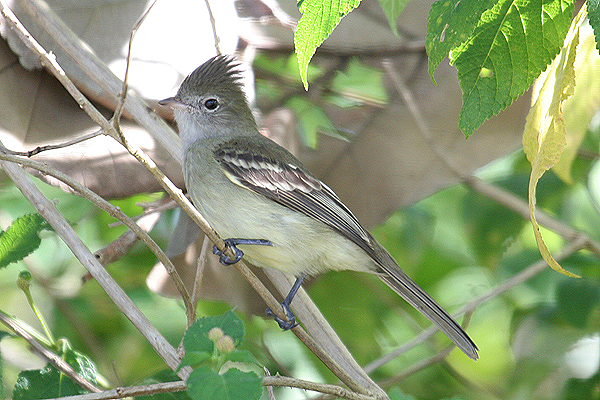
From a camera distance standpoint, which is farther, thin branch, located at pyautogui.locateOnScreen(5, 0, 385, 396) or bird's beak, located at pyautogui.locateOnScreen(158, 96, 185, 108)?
bird's beak, located at pyautogui.locateOnScreen(158, 96, 185, 108)

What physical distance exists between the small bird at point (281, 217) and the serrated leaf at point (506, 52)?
46.1 inches

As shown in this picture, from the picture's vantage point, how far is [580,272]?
11.1 feet

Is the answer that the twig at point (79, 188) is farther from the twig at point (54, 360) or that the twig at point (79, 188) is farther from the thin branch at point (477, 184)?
the thin branch at point (477, 184)

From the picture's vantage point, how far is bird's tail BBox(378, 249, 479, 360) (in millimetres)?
2408

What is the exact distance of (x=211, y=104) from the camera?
3111 millimetres

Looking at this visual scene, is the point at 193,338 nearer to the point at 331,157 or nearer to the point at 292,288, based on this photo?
the point at 292,288

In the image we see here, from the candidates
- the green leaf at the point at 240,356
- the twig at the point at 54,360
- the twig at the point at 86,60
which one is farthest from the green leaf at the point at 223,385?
the twig at the point at 86,60

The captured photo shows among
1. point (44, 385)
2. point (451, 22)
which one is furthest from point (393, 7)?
point (44, 385)

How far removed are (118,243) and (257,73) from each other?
133cm

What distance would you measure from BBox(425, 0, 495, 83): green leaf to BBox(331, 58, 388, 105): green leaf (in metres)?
1.92

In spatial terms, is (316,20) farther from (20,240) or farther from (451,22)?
(20,240)

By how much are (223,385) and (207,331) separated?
16 centimetres

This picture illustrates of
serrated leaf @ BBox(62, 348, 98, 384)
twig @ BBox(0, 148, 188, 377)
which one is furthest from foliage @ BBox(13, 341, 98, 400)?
twig @ BBox(0, 148, 188, 377)

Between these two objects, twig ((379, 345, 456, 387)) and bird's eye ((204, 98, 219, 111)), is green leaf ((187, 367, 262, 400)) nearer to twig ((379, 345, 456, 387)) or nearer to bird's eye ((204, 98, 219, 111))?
twig ((379, 345, 456, 387))
